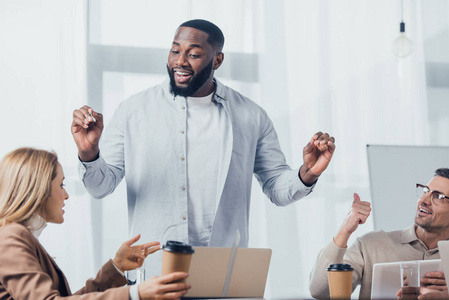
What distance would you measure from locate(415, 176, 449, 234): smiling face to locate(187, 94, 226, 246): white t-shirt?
2.87 ft

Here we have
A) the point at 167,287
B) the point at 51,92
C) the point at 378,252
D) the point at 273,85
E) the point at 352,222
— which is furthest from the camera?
the point at 273,85

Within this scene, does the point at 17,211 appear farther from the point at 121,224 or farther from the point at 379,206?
the point at 379,206

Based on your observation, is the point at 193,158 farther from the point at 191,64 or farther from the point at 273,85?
the point at 273,85

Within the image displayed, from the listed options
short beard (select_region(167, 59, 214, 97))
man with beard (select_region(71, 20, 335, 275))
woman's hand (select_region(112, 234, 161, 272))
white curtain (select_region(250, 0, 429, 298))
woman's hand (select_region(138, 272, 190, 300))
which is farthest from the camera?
Answer: white curtain (select_region(250, 0, 429, 298))

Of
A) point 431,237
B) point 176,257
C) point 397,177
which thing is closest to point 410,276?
point 176,257

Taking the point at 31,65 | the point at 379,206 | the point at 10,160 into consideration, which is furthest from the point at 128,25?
the point at 10,160

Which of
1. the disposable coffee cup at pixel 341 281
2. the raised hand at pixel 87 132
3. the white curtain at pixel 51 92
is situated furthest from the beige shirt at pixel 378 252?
the white curtain at pixel 51 92

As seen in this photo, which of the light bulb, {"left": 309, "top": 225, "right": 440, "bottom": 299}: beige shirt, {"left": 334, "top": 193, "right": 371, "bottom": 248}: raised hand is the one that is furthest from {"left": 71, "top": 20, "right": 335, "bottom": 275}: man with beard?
the light bulb

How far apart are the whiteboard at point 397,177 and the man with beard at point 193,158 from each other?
995 millimetres

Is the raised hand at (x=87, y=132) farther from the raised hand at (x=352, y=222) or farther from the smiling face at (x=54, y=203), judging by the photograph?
the raised hand at (x=352, y=222)

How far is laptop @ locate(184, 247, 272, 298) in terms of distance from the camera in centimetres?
155

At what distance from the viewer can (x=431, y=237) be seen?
2.62 m

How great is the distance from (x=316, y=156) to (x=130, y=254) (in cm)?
87

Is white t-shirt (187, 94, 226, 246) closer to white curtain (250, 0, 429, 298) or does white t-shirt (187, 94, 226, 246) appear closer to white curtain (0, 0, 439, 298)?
white curtain (0, 0, 439, 298)
